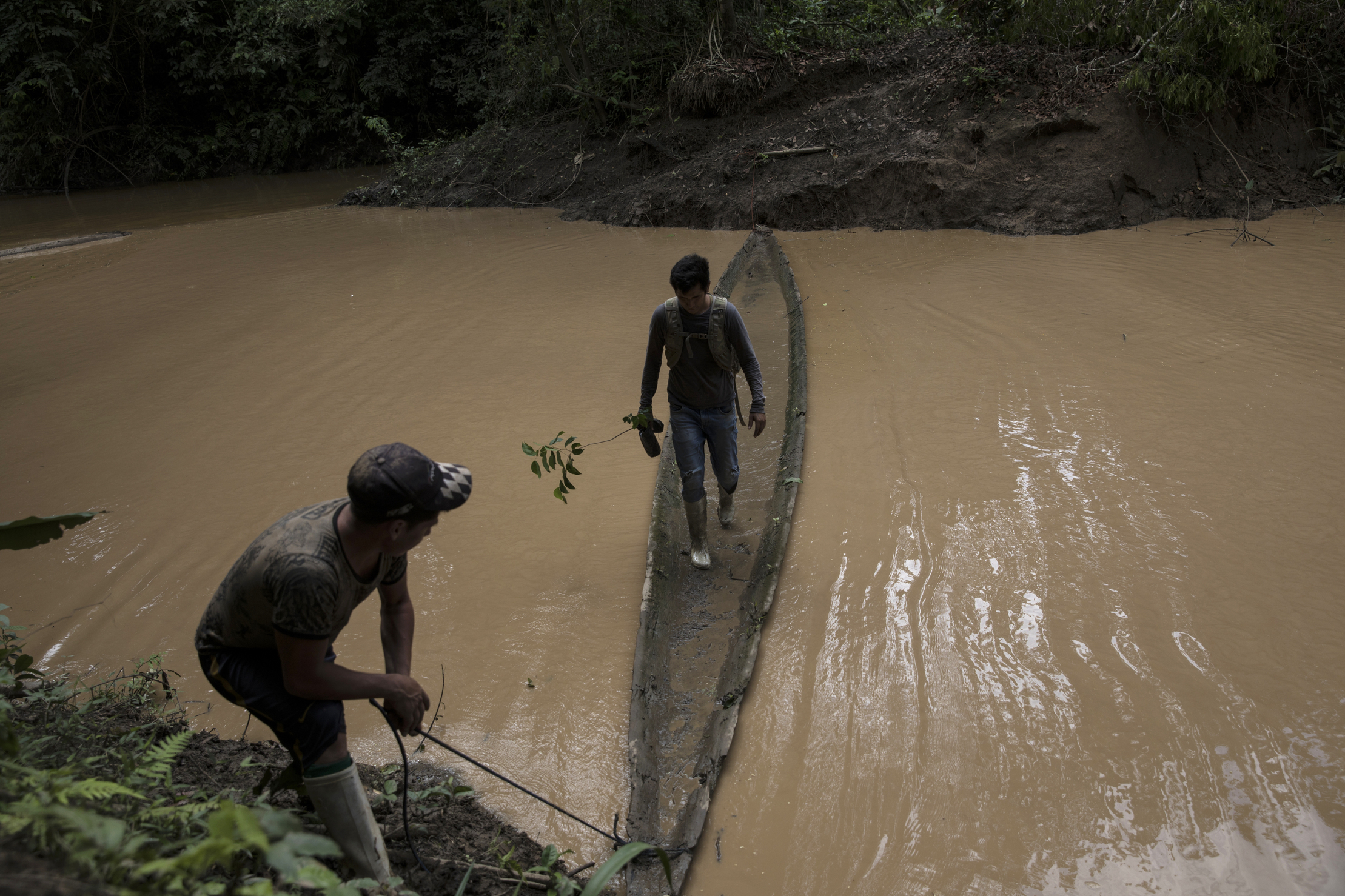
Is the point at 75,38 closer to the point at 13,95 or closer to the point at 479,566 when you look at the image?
the point at 13,95

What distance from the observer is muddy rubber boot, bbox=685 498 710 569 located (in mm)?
4008

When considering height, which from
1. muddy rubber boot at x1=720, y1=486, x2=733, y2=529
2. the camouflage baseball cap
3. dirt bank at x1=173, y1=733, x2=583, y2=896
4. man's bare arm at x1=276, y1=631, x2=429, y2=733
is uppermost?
the camouflage baseball cap

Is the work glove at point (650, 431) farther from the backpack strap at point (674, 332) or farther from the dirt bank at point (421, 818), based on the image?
the dirt bank at point (421, 818)

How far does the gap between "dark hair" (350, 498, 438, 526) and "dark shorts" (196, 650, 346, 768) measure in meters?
0.47

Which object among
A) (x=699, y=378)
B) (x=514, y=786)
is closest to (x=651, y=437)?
(x=699, y=378)

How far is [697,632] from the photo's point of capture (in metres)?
3.60

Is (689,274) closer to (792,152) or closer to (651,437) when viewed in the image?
(651,437)

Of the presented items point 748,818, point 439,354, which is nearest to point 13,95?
point 439,354

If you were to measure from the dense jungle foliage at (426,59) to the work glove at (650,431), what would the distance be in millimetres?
9326

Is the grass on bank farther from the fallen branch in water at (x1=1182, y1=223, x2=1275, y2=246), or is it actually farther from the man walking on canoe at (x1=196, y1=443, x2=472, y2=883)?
the fallen branch in water at (x1=1182, y1=223, x2=1275, y2=246)

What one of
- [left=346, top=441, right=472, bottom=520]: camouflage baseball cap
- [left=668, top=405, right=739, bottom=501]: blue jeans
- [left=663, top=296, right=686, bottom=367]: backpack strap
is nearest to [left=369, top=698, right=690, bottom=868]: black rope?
[left=346, top=441, right=472, bottom=520]: camouflage baseball cap

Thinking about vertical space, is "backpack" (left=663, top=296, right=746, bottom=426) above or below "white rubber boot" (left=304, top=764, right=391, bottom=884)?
above

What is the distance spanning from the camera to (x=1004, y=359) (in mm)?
6293

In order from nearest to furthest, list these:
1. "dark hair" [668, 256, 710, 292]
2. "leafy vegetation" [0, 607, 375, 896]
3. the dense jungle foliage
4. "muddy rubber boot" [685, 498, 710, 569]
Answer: "leafy vegetation" [0, 607, 375, 896] < "dark hair" [668, 256, 710, 292] < "muddy rubber boot" [685, 498, 710, 569] < the dense jungle foliage
